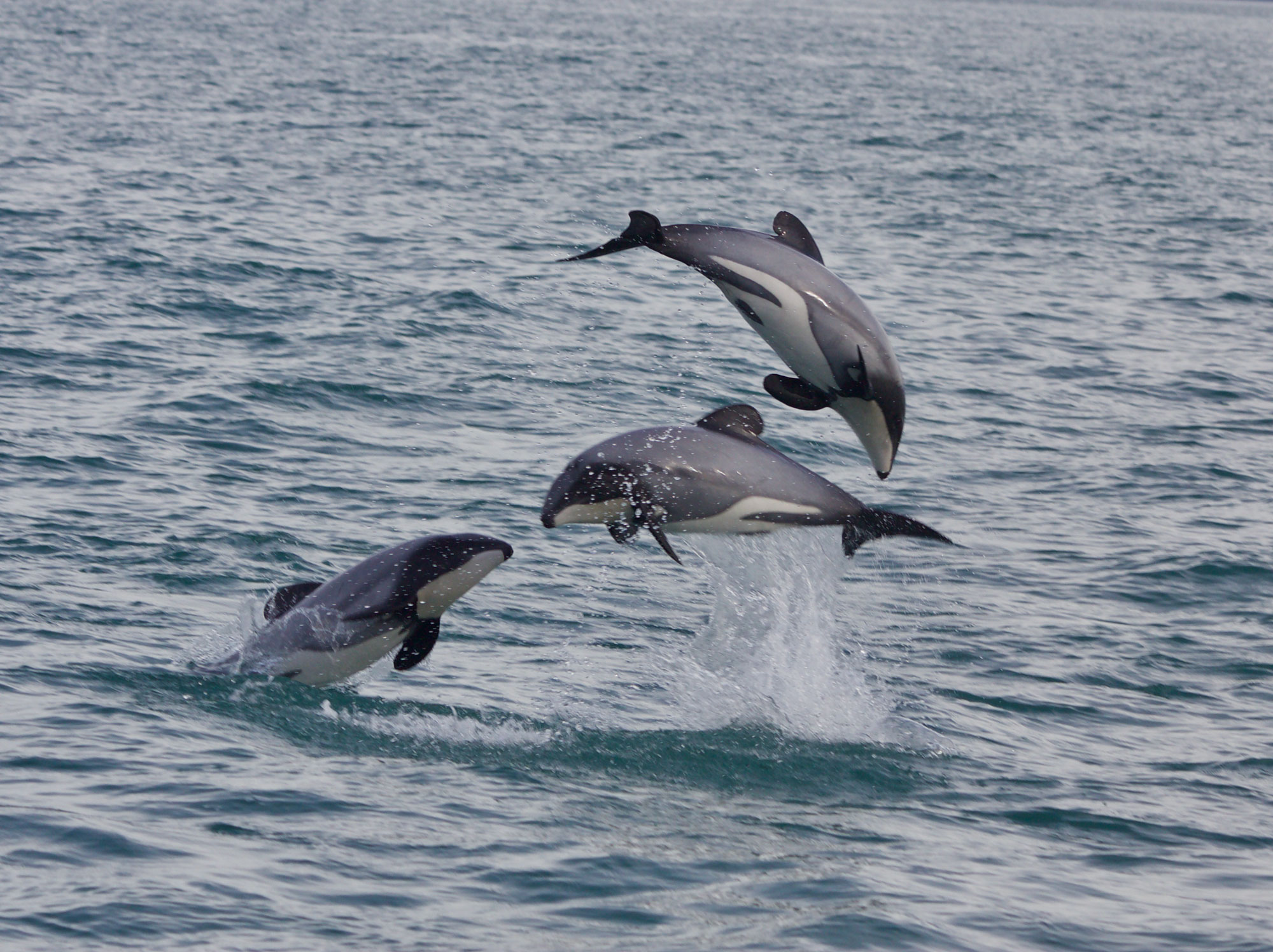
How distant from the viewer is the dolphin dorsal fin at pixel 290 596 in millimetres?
13047

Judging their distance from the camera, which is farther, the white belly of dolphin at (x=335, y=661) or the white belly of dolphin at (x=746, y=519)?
the white belly of dolphin at (x=335, y=661)

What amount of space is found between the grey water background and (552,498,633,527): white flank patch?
2.22m

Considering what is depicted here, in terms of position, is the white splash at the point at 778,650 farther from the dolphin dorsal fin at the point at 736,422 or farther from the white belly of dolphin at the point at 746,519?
the dolphin dorsal fin at the point at 736,422

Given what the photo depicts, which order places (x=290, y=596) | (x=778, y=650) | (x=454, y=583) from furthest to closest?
1. (x=778, y=650)
2. (x=290, y=596)
3. (x=454, y=583)

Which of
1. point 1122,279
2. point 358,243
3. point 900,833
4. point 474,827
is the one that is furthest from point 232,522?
point 1122,279

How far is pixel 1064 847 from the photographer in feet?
39.3

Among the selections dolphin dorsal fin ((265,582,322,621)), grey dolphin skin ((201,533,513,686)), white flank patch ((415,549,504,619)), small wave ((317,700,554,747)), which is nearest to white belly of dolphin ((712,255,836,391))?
grey dolphin skin ((201,533,513,686))

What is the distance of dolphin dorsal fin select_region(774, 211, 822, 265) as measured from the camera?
10938mm

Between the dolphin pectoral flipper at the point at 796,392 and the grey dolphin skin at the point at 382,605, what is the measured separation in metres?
2.44

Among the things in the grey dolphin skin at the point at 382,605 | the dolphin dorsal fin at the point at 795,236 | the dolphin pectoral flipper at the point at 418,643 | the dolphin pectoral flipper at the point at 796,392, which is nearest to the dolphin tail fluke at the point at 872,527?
the dolphin pectoral flipper at the point at 796,392

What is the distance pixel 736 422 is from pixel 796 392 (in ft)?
2.52

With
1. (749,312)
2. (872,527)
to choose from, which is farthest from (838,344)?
(872,527)

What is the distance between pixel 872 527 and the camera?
35.8 ft

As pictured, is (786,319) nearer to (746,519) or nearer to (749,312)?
(749,312)
